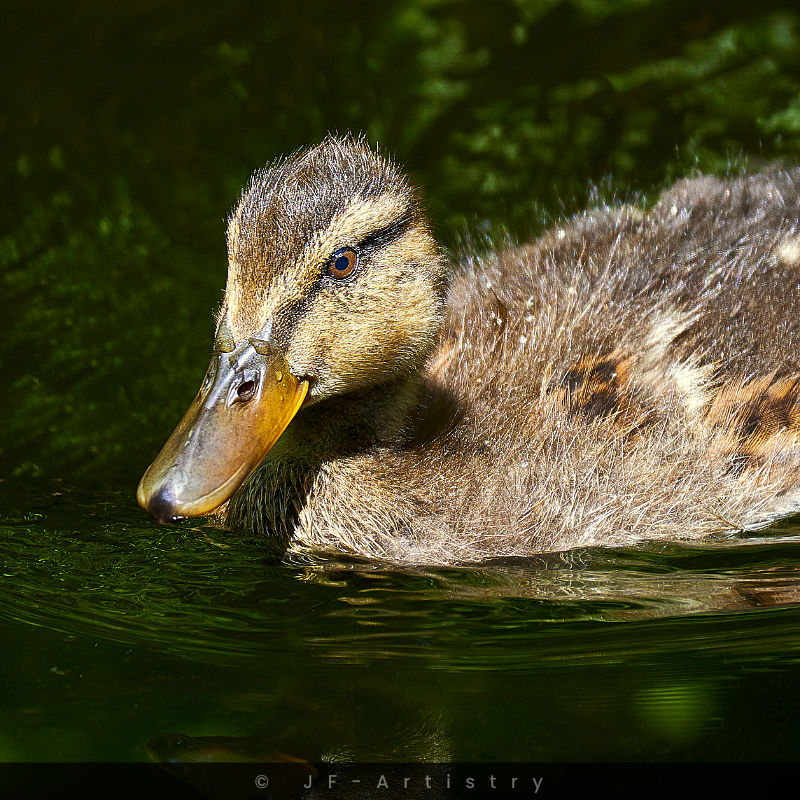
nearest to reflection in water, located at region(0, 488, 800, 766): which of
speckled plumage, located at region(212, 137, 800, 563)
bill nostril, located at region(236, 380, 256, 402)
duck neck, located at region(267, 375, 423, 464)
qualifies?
speckled plumage, located at region(212, 137, 800, 563)

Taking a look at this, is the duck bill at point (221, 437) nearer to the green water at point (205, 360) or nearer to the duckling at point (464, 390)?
the duckling at point (464, 390)

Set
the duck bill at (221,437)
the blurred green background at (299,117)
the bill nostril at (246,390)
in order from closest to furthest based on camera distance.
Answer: the duck bill at (221,437) < the bill nostril at (246,390) < the blurred green background at (299,117)

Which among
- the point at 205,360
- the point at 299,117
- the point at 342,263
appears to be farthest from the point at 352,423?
the point at 299,117

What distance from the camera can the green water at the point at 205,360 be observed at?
9.56 ft

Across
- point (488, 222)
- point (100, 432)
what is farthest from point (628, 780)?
point (488, 222)

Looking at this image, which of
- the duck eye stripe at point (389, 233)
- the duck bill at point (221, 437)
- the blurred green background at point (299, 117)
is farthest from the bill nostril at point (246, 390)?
the blurred green background at point (299, 117)

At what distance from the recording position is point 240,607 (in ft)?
11.2

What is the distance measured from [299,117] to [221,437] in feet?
11.9

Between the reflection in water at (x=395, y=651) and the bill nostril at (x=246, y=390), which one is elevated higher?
the bill nostril at (x=246, y=390)

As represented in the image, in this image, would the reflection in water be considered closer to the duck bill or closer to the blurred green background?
the duck bill

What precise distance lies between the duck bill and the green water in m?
0.36

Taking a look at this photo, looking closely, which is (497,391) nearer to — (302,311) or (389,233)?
(389,233)

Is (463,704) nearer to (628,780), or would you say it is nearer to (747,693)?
(628,780)

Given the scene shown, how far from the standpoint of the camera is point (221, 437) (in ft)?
10.5
